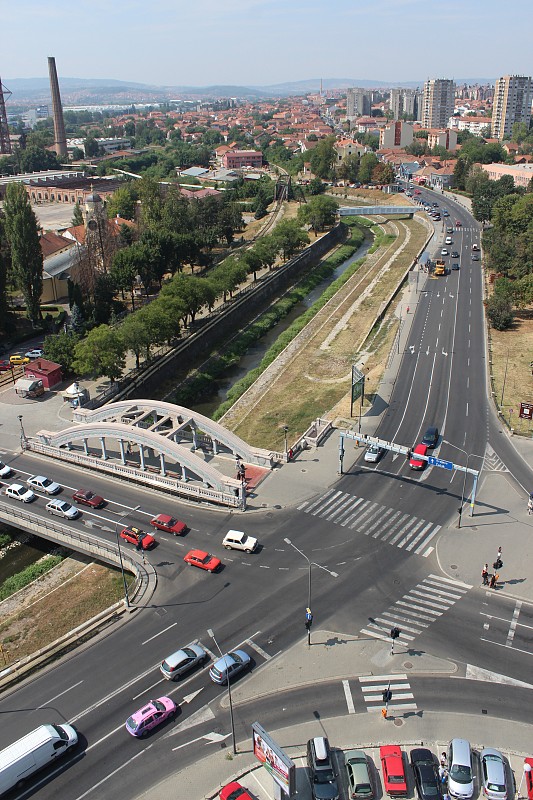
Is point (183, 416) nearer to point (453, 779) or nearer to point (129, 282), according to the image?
point (453, 779)

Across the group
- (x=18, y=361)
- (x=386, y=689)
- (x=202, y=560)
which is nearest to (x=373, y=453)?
(x=202, y=560)

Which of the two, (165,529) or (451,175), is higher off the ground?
(451,175)

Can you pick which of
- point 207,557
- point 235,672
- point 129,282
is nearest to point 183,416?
point 207,557


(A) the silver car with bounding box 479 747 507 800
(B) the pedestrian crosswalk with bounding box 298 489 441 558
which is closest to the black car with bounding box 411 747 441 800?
(A) the silver car with bounding box 479 747 507 800

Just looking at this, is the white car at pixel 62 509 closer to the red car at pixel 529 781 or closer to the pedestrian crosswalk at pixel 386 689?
the pedestrian crosswalk at pixel 386 689

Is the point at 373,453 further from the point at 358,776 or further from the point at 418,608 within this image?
the point at 358,776

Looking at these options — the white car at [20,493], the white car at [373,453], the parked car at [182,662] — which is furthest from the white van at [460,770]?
the white car at [20,493]

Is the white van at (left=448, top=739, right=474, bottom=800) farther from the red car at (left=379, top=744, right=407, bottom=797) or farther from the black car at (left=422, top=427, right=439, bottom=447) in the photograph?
the black car at (left=422, top=427, right=439, bottom=447)
